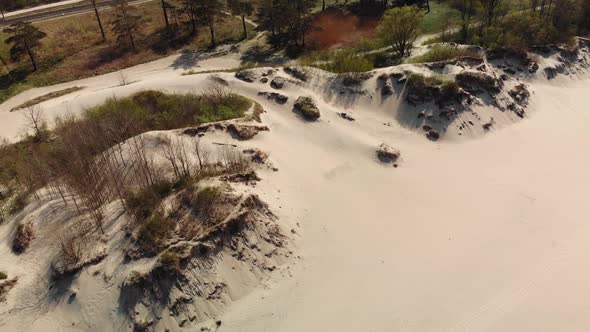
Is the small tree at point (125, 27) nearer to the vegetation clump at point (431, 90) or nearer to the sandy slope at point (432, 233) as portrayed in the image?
the sandy slope at point (432, 233)

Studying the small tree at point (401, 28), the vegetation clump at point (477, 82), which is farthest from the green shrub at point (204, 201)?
the small tree at point (401, 28)

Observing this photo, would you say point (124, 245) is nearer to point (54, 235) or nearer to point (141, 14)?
point (54, 235)

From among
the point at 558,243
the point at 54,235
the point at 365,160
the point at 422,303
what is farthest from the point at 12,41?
the point at 558,243

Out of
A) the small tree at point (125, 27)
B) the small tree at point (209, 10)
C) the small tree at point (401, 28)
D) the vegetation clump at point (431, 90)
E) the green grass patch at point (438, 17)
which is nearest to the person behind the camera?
the vegetation clump at point (431, 90)

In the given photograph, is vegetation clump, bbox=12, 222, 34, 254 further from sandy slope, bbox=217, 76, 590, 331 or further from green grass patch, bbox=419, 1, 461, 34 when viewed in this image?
green grass patch, bbox=419, 1, 461, 34

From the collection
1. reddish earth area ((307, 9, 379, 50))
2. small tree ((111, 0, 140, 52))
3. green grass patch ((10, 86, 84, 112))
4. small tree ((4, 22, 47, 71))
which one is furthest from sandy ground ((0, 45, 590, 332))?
small tree ((111, 0, 140, 52))

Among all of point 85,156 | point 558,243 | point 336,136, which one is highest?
point 85,156

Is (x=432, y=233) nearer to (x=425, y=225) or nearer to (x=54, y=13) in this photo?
(x=425, y=225)
